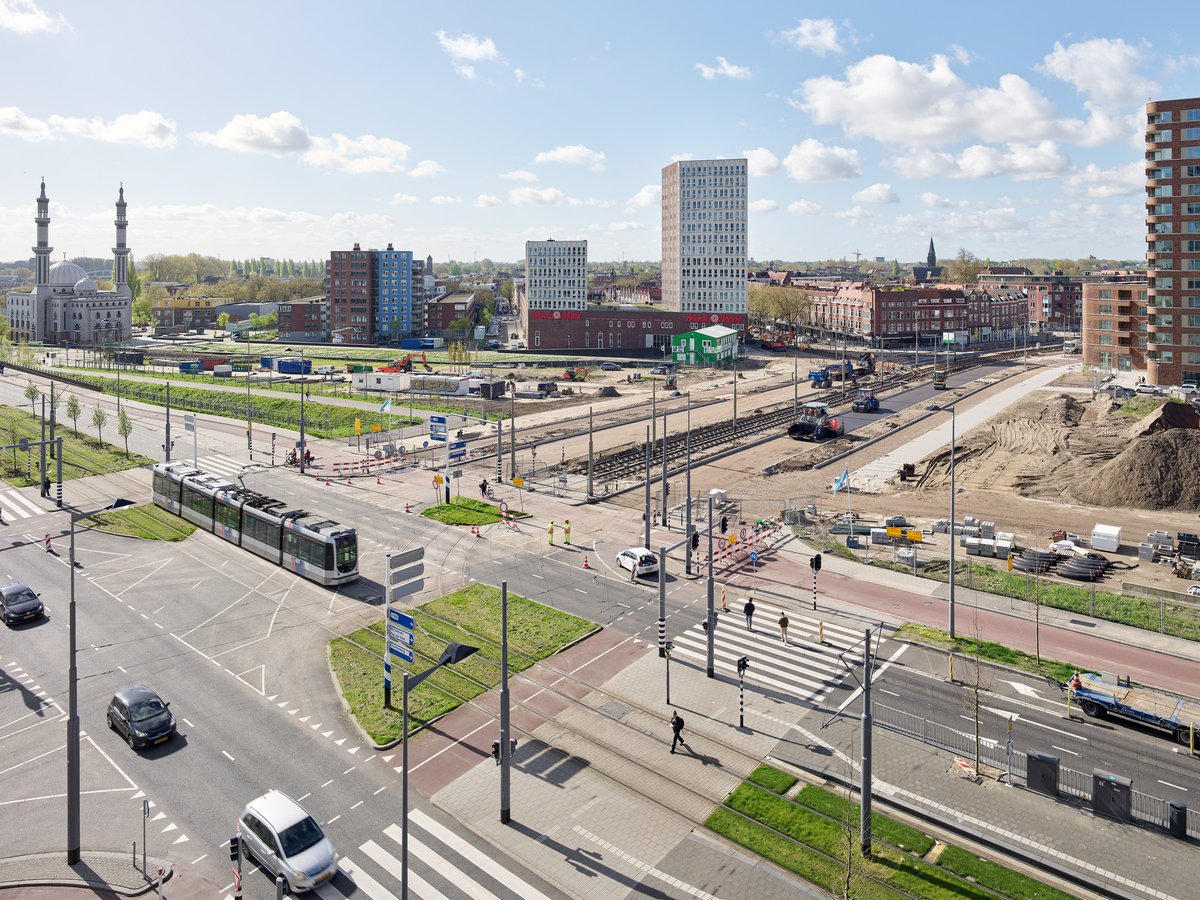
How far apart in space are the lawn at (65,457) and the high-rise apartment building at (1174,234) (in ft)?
384

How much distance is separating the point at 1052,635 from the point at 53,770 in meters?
36.8

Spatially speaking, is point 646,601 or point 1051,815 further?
point 646,601

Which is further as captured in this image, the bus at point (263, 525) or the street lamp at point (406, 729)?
the bus at point (263, 525)

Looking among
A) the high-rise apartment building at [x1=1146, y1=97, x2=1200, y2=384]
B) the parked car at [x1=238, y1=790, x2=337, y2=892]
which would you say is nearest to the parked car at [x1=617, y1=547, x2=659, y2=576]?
the parked car at [x1=238, y1=790, x2=337, y2=892]

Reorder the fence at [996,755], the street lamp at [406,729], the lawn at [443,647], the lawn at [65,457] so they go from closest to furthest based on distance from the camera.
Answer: the street lamp at [406,729], the fence at [996,755], the lawn at [443,647], the lawn at [65,457]

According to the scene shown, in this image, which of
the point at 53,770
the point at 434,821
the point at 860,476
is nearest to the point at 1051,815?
the point at 434,821

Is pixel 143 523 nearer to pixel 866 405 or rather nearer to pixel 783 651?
pixel 783 651

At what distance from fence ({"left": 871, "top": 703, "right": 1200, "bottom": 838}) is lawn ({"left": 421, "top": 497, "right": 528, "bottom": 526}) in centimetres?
2971

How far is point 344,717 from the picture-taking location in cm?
2877

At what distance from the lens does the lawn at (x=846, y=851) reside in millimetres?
20234

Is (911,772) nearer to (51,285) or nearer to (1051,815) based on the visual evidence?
(1051,815)

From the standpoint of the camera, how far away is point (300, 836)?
20.8 meters

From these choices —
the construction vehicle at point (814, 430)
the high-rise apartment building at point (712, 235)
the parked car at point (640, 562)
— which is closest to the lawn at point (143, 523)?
the parked car at point (640, 562)

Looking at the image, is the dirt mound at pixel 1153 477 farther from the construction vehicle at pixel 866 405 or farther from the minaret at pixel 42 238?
the minaret at pixel 42 238
